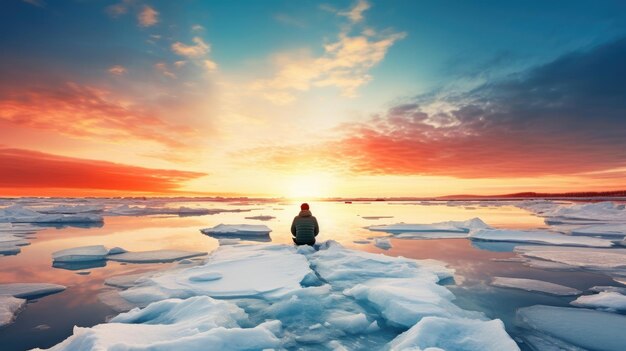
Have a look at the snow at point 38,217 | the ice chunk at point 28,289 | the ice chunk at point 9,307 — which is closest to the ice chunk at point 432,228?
the ice chunk at point 28,289

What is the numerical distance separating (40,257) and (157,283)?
22.9 ft

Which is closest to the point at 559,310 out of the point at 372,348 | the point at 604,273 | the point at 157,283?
the point at 372,348

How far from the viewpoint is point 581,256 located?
10.0 metres

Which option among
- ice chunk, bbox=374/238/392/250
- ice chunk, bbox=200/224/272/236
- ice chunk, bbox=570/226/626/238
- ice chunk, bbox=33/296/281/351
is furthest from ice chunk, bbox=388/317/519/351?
ice chunk, bbox=570/226/626/238

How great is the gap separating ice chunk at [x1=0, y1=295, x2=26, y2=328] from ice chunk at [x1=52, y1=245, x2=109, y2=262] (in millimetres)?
3997

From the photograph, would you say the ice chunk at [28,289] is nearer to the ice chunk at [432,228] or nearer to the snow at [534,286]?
the snow at [534,286]

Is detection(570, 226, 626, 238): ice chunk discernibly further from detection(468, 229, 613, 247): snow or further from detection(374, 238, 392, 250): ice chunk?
detection(374, 238, 392, 250): ice chunk

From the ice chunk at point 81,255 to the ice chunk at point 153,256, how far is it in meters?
0.29

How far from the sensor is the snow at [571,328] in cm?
407

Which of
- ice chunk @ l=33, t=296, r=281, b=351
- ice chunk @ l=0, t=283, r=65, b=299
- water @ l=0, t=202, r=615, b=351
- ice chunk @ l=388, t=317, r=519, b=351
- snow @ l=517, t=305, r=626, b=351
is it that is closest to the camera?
ice chunk @ l=33, t=296, r=281, b=351

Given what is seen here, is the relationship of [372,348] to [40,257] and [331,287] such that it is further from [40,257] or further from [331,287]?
[40,257]

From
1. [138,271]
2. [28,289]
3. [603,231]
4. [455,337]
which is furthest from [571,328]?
[603,231]

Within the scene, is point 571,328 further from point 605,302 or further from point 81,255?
point 81,255

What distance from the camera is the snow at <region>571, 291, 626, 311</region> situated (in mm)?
5355
